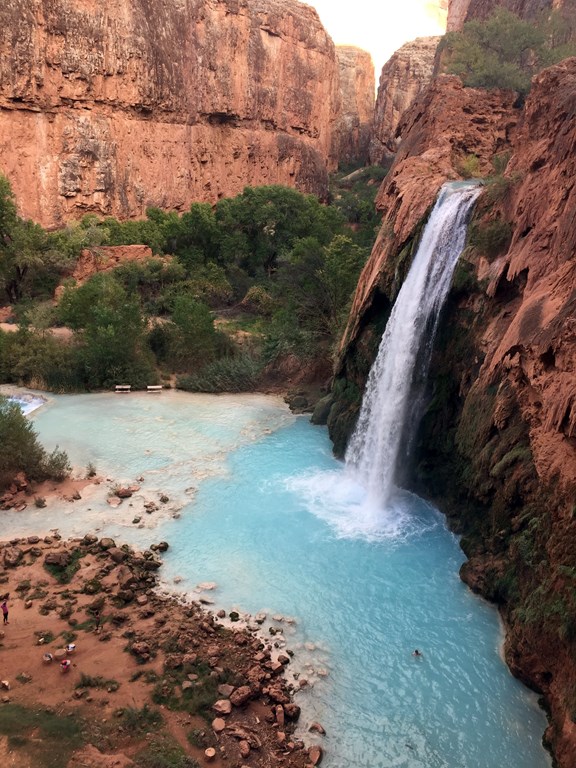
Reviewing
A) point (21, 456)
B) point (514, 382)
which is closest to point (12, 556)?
point (21, 456)

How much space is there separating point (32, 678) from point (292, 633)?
342 cm

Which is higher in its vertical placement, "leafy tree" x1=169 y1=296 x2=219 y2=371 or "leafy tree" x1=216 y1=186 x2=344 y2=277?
"leafy tree" x1=216 y1=186 x2=344 y2=277

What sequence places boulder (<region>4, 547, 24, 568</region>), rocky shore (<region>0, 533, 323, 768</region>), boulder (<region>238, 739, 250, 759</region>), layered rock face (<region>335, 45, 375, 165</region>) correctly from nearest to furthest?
rocky shore (<region>0, 533, 323, 768</region>) < boulder (<region>238, 739, 250, 759</region>) < boulder (<region>4, 547, 24, 568</region>) < layered rock face (<region>335, 45, 375, 165</region>)

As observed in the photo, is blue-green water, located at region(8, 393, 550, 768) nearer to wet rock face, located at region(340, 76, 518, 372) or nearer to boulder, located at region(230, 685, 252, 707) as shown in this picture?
boulder, located at region(230, 685, 252, 707)

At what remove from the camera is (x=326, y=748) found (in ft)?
21.8

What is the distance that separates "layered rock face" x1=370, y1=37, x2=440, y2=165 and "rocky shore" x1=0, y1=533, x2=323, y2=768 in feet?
161

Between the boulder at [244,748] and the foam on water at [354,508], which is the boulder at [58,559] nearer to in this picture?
the boulder at [244,748]

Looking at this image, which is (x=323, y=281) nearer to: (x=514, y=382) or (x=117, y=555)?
(x=514, y=382)

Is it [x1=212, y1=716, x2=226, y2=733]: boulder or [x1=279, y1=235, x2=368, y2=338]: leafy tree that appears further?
[x1=279, y1=235, x2=368, y2=338]: leafy tree

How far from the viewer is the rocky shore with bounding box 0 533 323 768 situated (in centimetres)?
601

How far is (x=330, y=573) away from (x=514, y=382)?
172 inches

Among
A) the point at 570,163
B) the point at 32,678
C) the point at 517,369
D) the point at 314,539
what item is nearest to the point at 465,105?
the point at 570,163

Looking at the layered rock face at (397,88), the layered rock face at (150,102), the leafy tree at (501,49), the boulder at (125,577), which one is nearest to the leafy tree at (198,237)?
the layered rock face at (150,102)

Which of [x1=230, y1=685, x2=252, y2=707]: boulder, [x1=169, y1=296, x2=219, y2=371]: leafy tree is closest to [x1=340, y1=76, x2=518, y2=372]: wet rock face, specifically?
[x1=169, y1=296, x2=219, y2=371]: leafy tree
